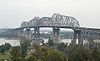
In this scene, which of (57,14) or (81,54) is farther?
(57,14)

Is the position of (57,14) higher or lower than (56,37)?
higher

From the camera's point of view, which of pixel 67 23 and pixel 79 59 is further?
pixel 67 23

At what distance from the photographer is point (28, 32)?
10981cm

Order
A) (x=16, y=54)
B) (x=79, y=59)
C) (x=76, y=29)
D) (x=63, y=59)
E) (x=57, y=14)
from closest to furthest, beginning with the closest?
(x=63, y=59) < (x=79, y=59) < (x=16, y=54) < (x=76, y=29) < (x=57, y=14)

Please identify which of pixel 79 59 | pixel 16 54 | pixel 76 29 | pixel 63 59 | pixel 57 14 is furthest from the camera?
pixel 57 14

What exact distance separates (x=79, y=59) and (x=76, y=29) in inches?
2290

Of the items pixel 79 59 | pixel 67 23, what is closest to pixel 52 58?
pixel 79 59

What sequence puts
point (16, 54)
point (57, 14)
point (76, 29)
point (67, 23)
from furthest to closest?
point (57, 14)
point (67, 23)
point (76, 29)
point (16, 54)

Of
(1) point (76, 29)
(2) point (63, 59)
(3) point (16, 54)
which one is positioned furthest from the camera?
(1) point (76, 29)

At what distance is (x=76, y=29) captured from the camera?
86.3 metres

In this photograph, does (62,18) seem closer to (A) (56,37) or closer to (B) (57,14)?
(B) (57,14)

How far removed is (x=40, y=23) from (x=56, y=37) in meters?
19.2

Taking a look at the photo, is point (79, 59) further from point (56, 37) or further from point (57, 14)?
point (57, 14)

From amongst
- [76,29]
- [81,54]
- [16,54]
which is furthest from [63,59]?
[76,29]
